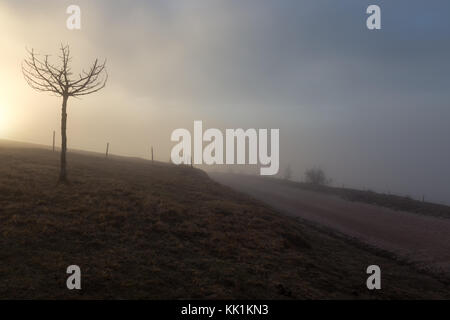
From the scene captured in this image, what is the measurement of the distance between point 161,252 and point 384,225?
71.2 ft

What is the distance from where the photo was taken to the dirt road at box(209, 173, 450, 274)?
20.1 meters

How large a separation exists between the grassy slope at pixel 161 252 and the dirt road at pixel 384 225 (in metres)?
2.51

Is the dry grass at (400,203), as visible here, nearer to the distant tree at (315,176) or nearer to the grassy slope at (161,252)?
the grassy slope at (161,252)

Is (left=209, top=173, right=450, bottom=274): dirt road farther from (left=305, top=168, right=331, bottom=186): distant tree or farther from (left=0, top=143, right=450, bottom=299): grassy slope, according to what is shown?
(left=305, top=168, right=331, bottom=186): distant tree

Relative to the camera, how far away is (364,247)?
69.8 feet

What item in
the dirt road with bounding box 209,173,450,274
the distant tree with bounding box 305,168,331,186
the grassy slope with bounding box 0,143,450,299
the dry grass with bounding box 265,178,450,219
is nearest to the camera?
the grassy slope with bounding box 0,143,450,299

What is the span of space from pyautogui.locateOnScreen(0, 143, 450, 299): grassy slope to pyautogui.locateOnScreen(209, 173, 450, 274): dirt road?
2.51m

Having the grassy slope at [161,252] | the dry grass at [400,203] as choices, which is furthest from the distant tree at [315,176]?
the grassy slope at [161,252]

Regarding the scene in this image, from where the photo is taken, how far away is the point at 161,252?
45.8 feet

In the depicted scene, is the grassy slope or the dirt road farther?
the dirt road

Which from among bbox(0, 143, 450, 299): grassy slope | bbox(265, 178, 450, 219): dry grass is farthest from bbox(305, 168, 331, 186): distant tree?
bbox(0, 143, 450, 299): grassy slope
